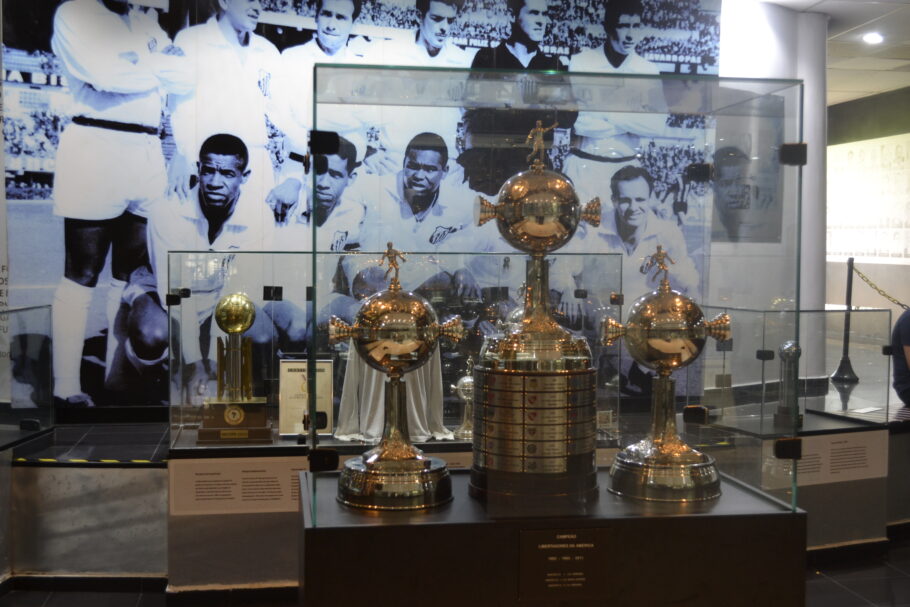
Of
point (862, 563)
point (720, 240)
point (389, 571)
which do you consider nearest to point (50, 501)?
point (389, 571)

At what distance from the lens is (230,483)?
Result: 171 inches

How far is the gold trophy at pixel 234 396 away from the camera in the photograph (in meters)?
4.36

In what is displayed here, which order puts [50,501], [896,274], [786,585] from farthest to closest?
[896,274], [50,501], [786,585]

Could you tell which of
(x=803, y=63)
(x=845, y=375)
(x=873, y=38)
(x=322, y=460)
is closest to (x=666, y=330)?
(x=322, y=460)

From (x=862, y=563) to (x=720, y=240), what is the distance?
3564 millimetres

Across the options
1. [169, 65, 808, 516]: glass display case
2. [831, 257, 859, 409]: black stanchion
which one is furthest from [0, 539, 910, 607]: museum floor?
[169, 65, 808, 516]: glass display case

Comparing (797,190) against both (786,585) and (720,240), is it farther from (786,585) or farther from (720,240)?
(786,585)

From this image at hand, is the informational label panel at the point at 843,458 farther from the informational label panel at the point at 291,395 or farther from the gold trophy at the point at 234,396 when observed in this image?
the gold trophy at the point at 234,396

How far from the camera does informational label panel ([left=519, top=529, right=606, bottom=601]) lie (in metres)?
1.96

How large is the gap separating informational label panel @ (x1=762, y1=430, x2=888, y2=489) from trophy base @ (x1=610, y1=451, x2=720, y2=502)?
9.90 feet

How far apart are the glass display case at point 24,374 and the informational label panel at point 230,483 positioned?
102 cm

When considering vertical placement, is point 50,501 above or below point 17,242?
below

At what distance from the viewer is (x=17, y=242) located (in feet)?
21.2

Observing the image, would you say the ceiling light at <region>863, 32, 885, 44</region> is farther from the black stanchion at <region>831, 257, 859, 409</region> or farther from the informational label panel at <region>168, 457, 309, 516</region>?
the informational label panel at <region>168, 457, 309, 516</region>
